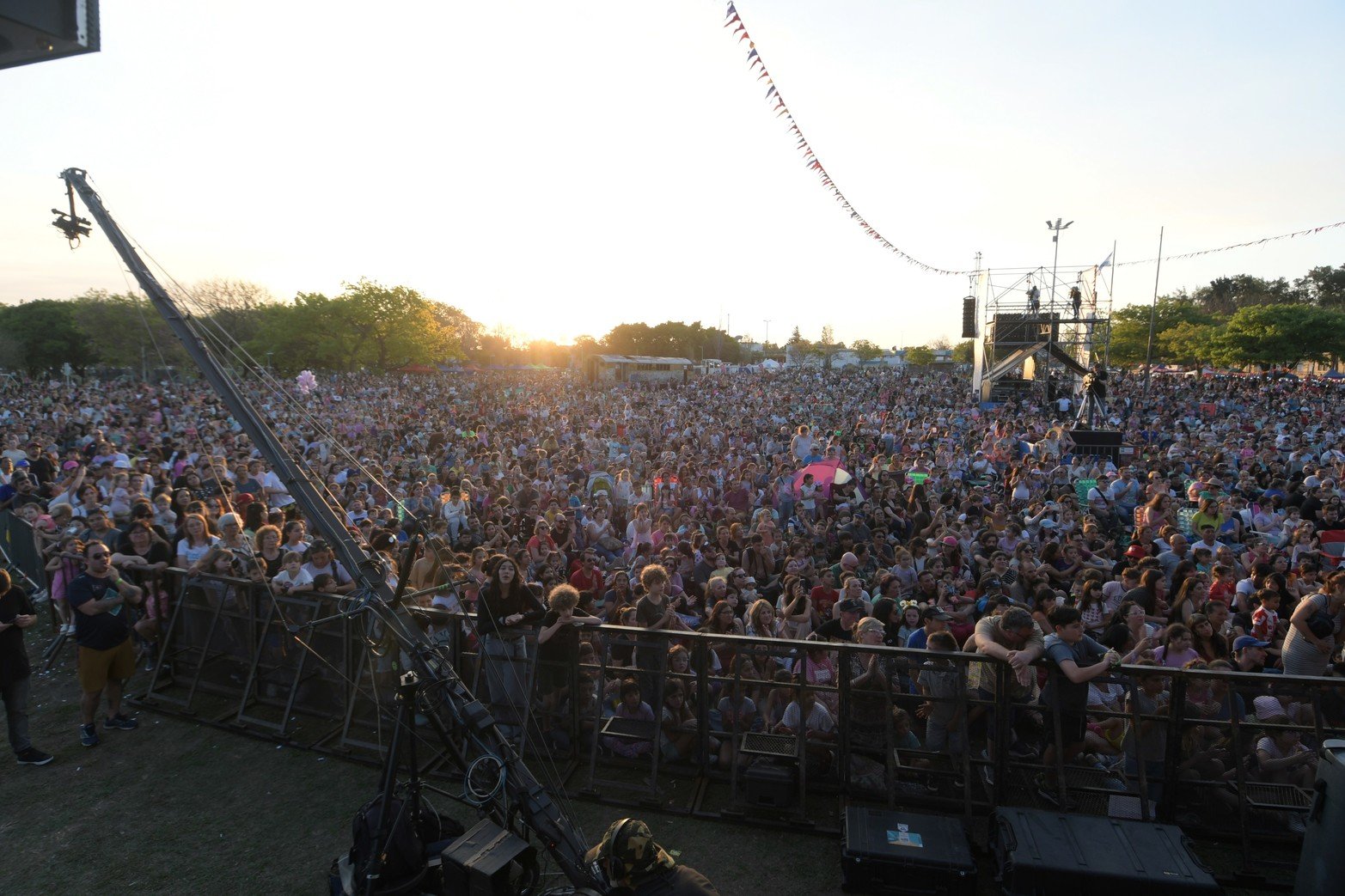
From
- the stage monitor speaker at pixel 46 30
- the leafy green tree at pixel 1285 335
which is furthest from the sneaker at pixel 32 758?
the leafy green tree at pixel 1285 335

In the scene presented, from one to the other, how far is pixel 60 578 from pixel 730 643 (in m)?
7.42

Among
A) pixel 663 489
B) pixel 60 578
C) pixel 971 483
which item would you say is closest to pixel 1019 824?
pixel 663 489

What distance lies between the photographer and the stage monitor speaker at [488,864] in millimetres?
3691

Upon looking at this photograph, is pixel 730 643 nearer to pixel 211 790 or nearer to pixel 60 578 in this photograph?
pixel 211 790

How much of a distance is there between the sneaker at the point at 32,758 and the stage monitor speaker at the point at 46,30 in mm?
5932

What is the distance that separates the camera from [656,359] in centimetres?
7700

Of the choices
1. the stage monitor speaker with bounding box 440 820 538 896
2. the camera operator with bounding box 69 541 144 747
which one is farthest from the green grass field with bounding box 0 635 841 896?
the stage monitor speaker with bounding box 440 820 538 896

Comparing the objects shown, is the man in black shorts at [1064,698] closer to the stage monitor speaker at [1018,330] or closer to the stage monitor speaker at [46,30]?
the stage monitor speaker at [46,30]

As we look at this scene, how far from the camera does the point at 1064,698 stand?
482 cm

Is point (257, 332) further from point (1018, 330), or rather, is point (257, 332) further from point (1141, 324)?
point (1141, 324)

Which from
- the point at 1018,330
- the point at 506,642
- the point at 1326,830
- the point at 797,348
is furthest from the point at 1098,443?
the point at 797,348

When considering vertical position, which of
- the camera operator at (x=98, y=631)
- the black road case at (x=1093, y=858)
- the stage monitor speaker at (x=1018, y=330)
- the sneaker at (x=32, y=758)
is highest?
the stage monitor speaker at (x=1018, y=330)

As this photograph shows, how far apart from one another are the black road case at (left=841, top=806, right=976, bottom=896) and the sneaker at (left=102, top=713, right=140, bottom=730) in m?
6.07

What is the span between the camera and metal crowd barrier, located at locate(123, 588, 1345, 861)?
4695mm
